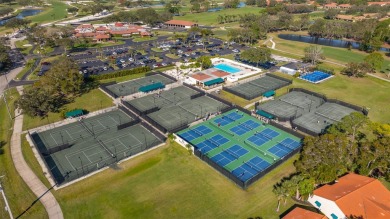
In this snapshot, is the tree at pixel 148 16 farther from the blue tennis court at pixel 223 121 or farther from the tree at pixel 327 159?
the tree at pixel 327 159

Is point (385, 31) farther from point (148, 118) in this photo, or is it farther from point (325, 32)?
point (148, 118)

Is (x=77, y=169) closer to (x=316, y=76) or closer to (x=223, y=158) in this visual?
(x=223, y=158)

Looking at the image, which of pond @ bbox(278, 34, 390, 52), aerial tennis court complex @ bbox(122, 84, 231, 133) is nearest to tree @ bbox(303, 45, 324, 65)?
pond @ bbox(278, 34, 390, 52)

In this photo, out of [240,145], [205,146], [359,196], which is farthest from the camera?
[240,145]

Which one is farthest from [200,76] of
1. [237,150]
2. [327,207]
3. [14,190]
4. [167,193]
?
[14,190]

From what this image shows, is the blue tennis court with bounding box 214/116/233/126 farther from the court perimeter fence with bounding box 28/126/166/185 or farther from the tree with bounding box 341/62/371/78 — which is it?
the tree with bounding box 341/62/371/78

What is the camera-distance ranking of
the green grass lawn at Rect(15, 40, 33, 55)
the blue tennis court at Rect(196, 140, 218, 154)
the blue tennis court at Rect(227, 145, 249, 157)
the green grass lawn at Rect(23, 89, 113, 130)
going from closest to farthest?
the blue tennis court at Rect(227, 145, 249, 157), the blue tennis court at Rect(196, 140, 218, 154), the green grass lawn at Rect(23, 89, 113, 130), the green grass lawn at Rect(15, 40, 33, 55)
